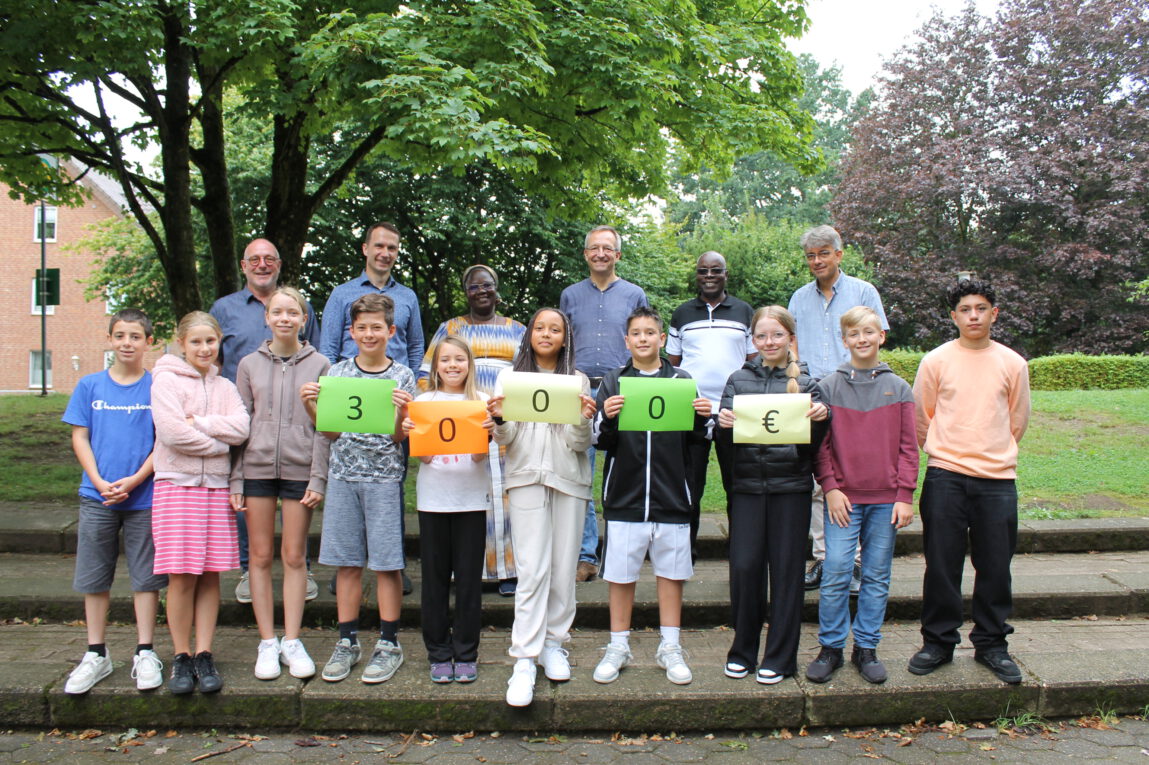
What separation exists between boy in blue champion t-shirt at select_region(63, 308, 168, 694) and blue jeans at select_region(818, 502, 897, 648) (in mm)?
3528

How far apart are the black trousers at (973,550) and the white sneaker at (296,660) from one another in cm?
337

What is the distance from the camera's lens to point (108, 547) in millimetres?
4164

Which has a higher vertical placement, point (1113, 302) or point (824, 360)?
point (1113, 302)

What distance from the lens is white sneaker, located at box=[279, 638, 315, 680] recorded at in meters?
4.17

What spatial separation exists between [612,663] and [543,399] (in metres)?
1.48

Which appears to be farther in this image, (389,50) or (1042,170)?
(1042,170)

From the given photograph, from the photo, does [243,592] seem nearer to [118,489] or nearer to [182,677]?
[182,677]

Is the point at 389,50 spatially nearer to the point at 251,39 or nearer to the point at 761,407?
the point at 251,39

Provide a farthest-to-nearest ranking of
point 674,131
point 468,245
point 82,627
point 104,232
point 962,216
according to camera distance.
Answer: point 962,216
point 104,232
point 468,245
point 674,131
point 82,627

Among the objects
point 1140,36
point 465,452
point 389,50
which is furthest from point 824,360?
point 1140,36

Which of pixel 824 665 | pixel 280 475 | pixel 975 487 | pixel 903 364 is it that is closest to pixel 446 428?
pixel 280 475

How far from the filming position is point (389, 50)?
704 cm

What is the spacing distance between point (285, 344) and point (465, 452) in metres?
1.27

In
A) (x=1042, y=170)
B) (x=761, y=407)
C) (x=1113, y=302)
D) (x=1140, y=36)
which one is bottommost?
(x=761, y=407)
